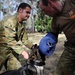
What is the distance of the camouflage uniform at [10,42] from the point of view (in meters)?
4.18

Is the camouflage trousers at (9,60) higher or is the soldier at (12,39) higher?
the soldier at (12,39)

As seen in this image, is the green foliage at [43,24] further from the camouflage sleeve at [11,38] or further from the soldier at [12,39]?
the camouflage sleeve at [11,38]

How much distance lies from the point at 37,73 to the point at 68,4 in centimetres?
99

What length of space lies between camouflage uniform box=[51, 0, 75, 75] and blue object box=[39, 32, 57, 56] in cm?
11

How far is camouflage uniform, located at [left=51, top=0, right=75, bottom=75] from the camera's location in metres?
3.52

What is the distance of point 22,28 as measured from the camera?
4.71 m

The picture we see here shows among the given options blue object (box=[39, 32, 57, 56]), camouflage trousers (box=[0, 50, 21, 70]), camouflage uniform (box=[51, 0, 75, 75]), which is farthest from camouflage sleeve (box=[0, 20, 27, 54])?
camouflage uniform (box=[51, 0, 75, 75])

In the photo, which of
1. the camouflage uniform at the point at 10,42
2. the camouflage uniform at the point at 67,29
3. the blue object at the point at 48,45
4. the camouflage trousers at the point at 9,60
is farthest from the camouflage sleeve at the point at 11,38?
the camouflage uniform at the point at 67,29

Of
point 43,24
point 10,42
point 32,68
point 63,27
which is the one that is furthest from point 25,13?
point 43,24

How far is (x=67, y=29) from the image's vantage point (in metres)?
3.61

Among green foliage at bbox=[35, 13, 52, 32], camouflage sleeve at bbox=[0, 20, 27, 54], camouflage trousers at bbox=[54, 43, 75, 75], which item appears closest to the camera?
camouflage trousers at bbox=[54, 43, 75, 75]

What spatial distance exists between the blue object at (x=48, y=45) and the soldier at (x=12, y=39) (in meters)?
0.42

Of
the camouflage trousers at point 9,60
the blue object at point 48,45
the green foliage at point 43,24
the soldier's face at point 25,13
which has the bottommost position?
the green foliage at point 43,24

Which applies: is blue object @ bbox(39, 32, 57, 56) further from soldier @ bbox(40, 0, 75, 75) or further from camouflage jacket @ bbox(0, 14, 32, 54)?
camouflage jacket @ bbox(0, 14, 32, 54)
